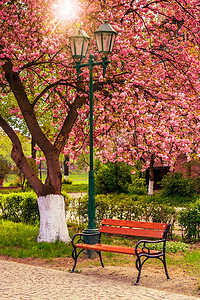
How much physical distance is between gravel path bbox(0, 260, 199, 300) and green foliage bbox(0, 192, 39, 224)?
6.34 meters

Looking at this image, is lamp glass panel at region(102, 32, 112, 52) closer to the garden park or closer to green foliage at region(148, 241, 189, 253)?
the garden park

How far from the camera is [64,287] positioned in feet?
20.1

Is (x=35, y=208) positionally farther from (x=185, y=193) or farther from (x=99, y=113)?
(x=185, y=193)

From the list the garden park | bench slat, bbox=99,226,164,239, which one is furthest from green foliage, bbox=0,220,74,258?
bench slat, bbox=99,226,164,239

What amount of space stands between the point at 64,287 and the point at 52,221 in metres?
4.05

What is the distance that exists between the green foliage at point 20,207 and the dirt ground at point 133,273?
4718mm

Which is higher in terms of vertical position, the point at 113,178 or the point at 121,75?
the point at 121,75

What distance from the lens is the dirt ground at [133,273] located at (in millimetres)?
6430

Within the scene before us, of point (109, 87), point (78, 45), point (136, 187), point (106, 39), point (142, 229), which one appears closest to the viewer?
point (142, 229)

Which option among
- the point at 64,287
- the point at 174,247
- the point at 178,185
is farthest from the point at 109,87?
the point at 178,185

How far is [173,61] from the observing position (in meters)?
10.7

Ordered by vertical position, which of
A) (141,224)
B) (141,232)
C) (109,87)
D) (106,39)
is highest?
(106,39)

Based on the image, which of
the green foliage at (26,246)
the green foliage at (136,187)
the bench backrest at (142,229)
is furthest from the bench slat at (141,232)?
the green foliage at (136,187)

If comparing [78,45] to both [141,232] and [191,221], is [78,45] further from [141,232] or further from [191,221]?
[191,221]
